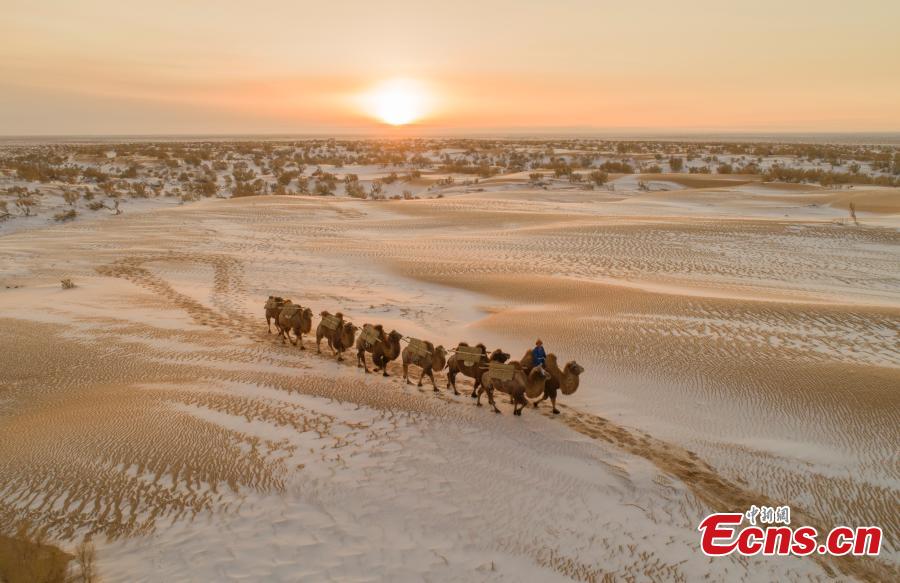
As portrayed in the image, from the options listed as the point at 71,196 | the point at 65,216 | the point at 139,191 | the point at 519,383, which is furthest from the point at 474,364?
the point at 139,191

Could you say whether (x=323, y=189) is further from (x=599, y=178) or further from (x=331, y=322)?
(x=331, y=322)

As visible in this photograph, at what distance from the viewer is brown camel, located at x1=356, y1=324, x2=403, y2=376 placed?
9703mm

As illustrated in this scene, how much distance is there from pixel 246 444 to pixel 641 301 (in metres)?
9.85

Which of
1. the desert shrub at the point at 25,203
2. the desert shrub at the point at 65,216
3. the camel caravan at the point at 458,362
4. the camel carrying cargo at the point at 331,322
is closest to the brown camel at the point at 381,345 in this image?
the camel caravan at the point at 458,362

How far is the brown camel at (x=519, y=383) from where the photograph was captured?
8266 millimetres

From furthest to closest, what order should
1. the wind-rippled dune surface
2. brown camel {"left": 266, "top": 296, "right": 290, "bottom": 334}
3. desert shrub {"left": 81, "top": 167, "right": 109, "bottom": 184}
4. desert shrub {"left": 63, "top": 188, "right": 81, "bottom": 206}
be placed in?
desert shrub {"left": 81, "top": 167, "right": 109, "bottom": 184}
desert shrub {"left": 63, "top": 188, "right": 81, "bottom": 206}
brown camel {"left": 266, "top": 296, "right": 290, "bottom": 334}
the wind-rippled dune surface

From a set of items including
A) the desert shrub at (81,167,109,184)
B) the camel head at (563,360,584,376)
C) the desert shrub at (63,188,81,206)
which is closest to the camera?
the camel head at (563,360,584,376)

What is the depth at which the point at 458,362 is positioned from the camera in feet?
29.3

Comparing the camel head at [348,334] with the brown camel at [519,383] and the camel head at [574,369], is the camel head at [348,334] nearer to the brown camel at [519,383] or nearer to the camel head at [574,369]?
A: the brown camel at [519,383]

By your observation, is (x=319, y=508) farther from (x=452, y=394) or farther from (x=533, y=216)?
(x=533, y=216)

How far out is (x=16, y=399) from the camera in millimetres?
8625

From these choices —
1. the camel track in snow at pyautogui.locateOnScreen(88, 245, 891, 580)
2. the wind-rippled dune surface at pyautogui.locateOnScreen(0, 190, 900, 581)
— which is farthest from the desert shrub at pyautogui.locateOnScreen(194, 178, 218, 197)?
the camel track in snow at pyautogui.locateOnScreen(88, 245, 891, 580)

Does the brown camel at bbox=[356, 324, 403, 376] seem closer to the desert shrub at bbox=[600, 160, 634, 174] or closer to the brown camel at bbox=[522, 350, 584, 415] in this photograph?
the brown camel at bbox=[522, 350, 584, 415]

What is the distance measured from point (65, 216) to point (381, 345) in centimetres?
2364
